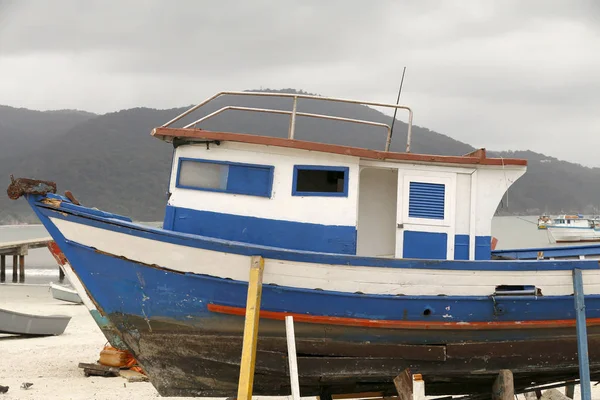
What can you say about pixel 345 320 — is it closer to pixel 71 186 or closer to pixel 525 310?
pixel 525 310

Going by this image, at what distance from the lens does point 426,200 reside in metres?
9.66

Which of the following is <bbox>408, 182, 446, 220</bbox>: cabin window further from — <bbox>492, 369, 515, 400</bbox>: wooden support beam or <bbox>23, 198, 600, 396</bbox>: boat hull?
<bbox>492, 369, 515, 400</bbox>: wooden support beam

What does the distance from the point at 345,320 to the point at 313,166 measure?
2016 mm

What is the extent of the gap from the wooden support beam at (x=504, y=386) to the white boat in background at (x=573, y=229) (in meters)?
62.0

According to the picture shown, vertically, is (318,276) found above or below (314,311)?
above

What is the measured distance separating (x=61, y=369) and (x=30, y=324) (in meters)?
4.83

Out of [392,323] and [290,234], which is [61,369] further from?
[392,323]

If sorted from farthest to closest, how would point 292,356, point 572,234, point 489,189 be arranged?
point 572,234
point 489,189
point 292,356

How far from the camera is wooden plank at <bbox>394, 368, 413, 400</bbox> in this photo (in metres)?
8.59

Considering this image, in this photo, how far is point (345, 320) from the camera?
29.0 feet

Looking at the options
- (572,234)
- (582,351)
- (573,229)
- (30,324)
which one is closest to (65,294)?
(30,324)

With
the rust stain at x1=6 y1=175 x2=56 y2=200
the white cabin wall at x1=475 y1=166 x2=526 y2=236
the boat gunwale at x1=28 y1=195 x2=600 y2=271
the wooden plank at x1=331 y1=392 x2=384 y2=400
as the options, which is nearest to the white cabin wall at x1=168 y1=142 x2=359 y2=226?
the boat gunwale at x1=28 y1=195 x2=600 y2=271

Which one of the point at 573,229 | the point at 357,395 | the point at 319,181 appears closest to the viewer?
the point at 319,181

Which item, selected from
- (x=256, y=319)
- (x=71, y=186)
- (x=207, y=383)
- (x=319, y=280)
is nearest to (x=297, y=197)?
(x=319, y=280)
